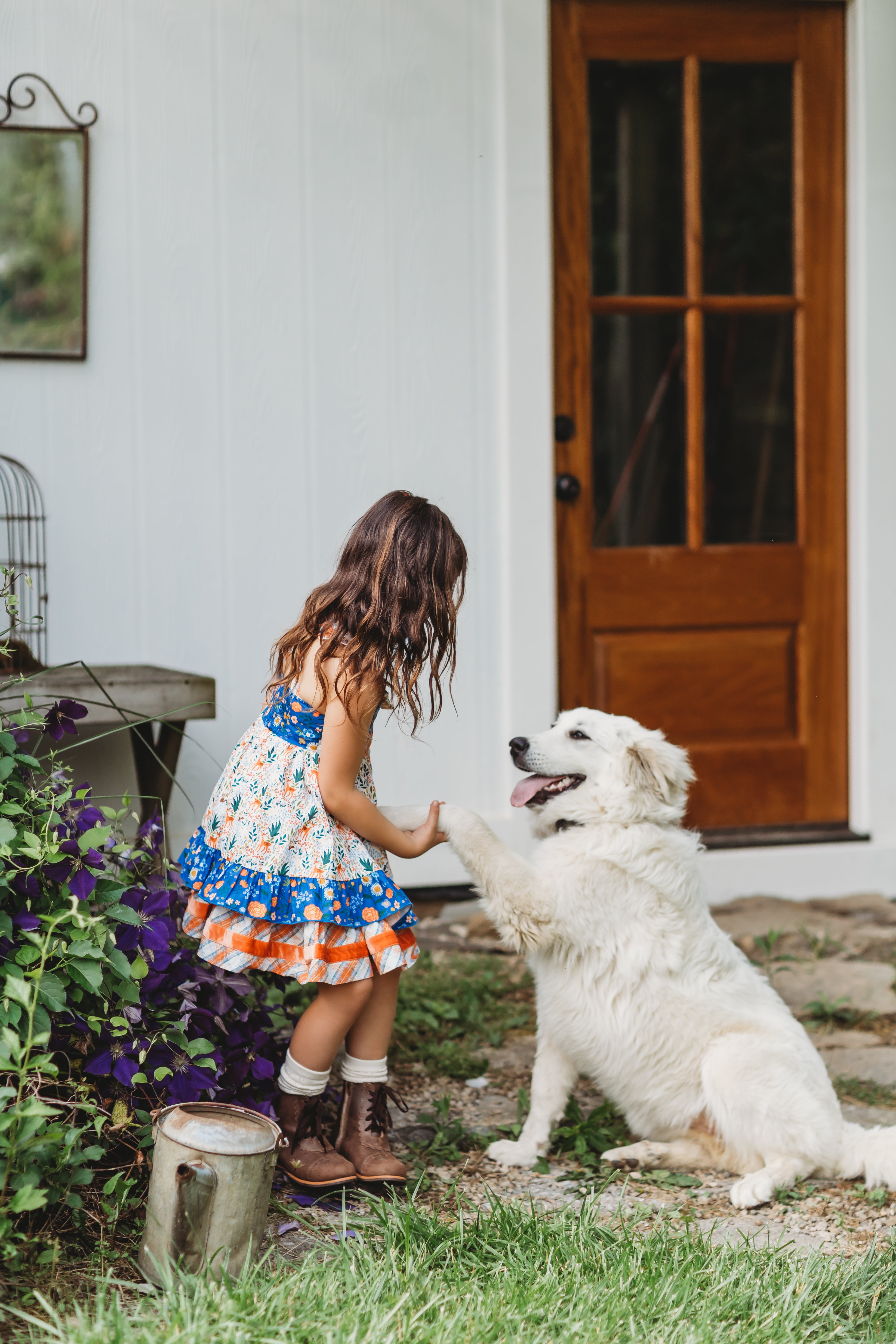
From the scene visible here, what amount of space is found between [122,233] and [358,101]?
2.97 ft

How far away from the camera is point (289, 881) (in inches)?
90.0

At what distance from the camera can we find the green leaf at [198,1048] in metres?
2.14

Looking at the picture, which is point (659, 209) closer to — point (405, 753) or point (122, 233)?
point (122, 233)

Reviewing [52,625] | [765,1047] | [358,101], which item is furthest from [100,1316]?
[358,101]

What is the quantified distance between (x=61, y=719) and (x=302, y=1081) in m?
0.84

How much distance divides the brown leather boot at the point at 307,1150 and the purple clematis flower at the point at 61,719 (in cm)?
82

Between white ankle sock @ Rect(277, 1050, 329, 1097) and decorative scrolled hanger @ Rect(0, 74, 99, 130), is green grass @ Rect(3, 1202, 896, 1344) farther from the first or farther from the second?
decorative scrolled hanger @ Rect(0, 74, 99, 130)

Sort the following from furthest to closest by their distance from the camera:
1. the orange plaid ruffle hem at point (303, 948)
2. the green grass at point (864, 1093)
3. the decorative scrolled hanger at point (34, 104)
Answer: the decorative scrolled hanger at point (34, 104) < the green grass at point (864, 1093) < the orange plaid ruffle hem at point (303, 948)

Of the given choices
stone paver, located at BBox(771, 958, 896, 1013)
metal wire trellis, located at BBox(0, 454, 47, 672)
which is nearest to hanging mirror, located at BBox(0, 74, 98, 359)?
metal wire trellis, located at BBox(0, 454, 47, 672)

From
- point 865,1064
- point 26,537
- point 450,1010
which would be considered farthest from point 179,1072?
point 26,537

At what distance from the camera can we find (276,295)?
4.02 meters

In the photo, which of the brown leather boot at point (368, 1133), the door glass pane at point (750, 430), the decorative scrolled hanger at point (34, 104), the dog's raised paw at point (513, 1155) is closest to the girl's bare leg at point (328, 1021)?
the brown leather boot at point (368, 1133)

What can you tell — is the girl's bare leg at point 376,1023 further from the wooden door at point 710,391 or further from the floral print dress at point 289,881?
the wooden door at point 710,391

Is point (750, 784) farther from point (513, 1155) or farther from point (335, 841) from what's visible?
point (335, 841)
